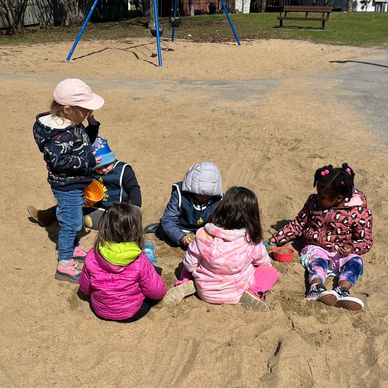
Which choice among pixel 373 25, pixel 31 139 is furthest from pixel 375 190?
pixel 373 25

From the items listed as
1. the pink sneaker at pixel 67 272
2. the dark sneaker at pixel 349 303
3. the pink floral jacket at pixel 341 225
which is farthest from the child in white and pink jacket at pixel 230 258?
the pink sneaker at pixel 67 272

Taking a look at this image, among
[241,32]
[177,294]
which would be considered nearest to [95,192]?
[177,294]

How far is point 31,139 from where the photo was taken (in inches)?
276

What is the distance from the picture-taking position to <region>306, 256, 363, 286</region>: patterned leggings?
3.69 meters

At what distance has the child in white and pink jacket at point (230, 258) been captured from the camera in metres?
3.22

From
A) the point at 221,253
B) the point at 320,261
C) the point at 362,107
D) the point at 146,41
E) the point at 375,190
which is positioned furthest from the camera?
the point at 146,41

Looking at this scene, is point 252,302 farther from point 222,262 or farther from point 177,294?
point 177,294

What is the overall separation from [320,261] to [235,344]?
1.17m

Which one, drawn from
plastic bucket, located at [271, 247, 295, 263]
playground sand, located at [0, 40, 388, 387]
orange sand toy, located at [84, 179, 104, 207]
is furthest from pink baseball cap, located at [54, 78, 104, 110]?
plastic bucket, located at [271, 247, 295, 263]

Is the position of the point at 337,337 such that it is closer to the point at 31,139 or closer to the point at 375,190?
the point at 375,190

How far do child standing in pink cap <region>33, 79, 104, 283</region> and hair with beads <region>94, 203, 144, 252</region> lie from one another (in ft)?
2.28

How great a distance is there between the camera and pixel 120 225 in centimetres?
295

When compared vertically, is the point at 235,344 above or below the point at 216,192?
below

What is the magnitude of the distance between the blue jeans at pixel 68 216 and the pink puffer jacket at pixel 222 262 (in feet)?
3.16
